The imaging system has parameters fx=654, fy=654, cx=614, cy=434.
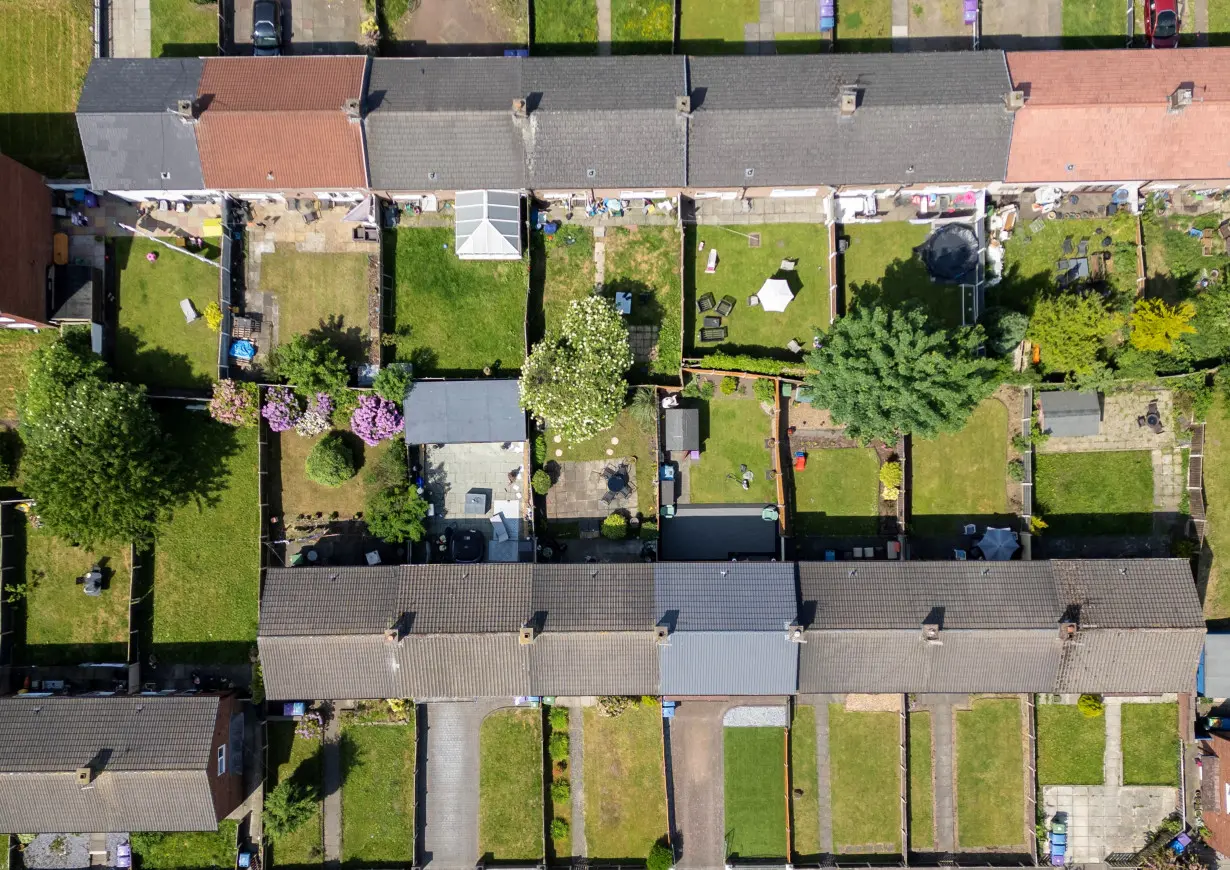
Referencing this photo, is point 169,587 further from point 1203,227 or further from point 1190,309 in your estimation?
point 1203,227

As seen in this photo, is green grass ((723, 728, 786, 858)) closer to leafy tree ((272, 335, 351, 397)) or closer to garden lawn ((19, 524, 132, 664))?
leafy tree ((272, 335, 351, 397))

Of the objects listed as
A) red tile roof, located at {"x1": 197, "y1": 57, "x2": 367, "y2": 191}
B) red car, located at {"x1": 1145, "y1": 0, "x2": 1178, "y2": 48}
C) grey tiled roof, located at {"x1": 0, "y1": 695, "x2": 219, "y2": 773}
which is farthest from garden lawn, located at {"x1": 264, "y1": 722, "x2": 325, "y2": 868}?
red car, located at {"x1": 1145, "y1": 0, "x2": 1178, "y2": 48}

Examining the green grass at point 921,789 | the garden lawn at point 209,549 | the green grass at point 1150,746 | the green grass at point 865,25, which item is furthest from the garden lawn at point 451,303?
the green grass at point 1150,746

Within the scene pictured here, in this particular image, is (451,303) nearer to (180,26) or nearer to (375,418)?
(375,418)

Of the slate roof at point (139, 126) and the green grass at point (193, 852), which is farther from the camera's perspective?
the green grass at point (193, 852)

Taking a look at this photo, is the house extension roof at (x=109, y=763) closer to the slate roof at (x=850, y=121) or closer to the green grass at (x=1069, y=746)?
the slate roof at (x=850, y=121)

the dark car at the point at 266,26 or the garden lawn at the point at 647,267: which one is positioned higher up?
the dark car at the point at 266,26

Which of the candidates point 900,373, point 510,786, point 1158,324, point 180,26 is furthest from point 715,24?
point 510,786

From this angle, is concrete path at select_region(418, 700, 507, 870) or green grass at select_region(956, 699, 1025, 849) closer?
green grass at select_region(956, 699, 1025, 849)
